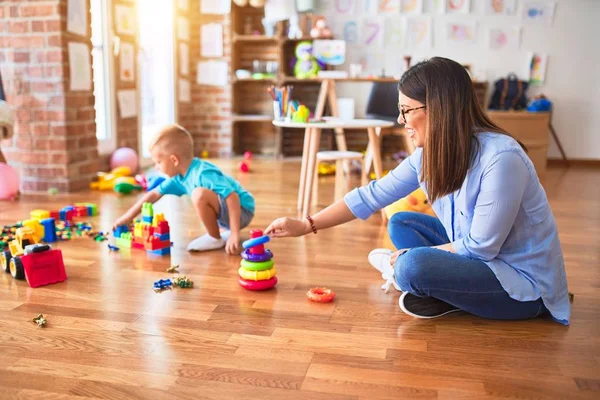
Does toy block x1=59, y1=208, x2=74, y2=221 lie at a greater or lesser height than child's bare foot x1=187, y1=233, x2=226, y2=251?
lesser

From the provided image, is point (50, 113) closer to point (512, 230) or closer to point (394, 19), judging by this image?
point (512, 230)

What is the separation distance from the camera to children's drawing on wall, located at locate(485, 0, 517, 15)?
545 centimetres

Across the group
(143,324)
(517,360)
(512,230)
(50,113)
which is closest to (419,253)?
(512,230)

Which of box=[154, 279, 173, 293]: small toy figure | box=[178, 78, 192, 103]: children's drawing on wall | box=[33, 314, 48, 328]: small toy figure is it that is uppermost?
box=[178, 78, 192, 103]: children's drawing on wall

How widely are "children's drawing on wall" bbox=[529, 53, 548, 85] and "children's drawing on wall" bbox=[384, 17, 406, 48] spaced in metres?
1.18

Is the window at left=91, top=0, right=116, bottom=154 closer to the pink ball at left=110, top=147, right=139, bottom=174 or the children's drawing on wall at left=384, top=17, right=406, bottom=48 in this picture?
the pink ball at left=110, top=147, right=139, bottom=174

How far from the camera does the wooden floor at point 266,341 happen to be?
1294mm

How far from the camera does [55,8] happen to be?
3.47 m

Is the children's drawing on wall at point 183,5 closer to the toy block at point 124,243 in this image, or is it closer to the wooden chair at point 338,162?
the wooden chair at point 338,162

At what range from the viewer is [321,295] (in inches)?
72.0

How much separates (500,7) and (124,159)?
3591mm

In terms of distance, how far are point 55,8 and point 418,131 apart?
274 cm

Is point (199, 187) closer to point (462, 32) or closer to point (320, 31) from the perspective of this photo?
point (320, 31)

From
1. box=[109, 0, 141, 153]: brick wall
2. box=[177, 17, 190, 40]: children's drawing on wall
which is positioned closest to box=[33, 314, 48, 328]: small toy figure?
box=[109, 0, 141, 153]: brick wall
